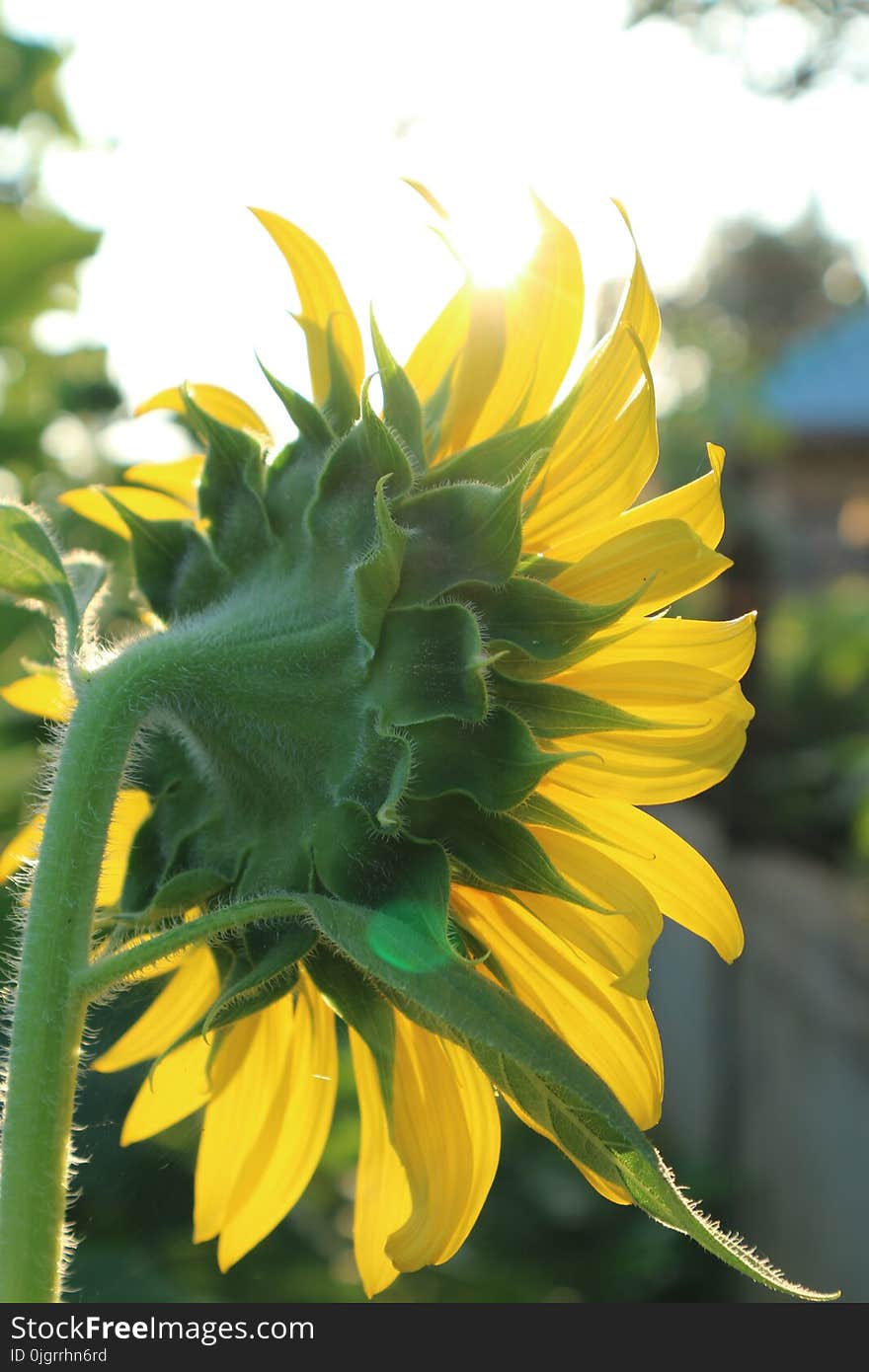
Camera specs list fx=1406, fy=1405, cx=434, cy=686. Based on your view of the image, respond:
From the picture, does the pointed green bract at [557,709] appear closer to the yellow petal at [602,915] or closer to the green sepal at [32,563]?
the yellow petal at [602,915]

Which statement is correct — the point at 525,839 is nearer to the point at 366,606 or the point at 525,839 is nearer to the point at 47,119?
the point at 366,606

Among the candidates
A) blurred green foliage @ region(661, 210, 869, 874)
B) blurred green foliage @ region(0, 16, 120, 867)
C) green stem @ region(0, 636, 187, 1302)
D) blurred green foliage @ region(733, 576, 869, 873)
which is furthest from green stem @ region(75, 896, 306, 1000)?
blurred green foliage @ region(733, 576, 869, 873)

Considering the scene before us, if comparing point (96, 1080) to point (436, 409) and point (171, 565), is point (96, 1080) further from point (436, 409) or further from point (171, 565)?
point (436, 409)

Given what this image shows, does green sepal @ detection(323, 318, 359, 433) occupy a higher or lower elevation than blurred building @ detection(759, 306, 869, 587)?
lower

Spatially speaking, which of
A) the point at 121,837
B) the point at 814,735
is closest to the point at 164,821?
the point at 121,837

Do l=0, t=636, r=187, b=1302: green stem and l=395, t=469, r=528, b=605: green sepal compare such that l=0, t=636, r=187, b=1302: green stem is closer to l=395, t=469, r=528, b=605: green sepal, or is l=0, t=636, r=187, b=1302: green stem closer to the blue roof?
l=395, t=469, r=528, b=605: green sepal

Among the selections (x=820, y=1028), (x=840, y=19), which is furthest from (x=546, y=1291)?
(x=840, y=19)
